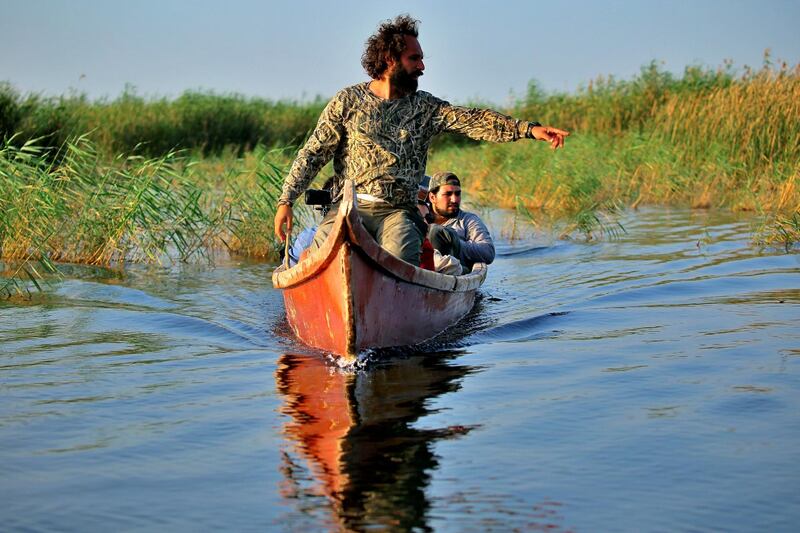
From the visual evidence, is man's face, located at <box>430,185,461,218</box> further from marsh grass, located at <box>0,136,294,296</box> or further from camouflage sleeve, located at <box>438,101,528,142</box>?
marsh grass, located at <box>0,136,294,296</box>

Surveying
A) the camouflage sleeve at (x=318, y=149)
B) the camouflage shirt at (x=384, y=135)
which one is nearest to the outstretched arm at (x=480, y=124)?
the camouflage shirt at (x=384, y=135)

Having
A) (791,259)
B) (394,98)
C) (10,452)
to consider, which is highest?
(394,98)

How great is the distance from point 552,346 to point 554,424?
216 cm

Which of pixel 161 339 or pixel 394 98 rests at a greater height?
pixel 394 98

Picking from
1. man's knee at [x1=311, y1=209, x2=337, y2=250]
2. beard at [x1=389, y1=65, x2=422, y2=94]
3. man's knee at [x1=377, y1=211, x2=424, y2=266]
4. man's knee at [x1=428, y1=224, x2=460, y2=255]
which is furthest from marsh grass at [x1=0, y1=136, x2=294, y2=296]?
beard at [x1=389, y1=65, x2=422, y2=94]

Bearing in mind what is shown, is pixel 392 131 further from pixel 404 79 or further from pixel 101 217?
pixel 101 217

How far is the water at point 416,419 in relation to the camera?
164 inches

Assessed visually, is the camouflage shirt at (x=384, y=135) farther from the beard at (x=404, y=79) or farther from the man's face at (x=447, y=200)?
the man's face at (x=447, y=200)

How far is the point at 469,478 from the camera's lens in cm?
451

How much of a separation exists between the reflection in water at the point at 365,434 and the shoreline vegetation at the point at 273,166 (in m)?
3.74

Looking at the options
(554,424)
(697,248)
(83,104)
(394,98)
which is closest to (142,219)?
(394,98)

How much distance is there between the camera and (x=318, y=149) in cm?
733

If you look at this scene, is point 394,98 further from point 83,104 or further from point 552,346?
point 83,104

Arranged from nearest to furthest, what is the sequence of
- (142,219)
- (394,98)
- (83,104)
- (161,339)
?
(394,98) < (161,339) < (142,219) < (83,104)
